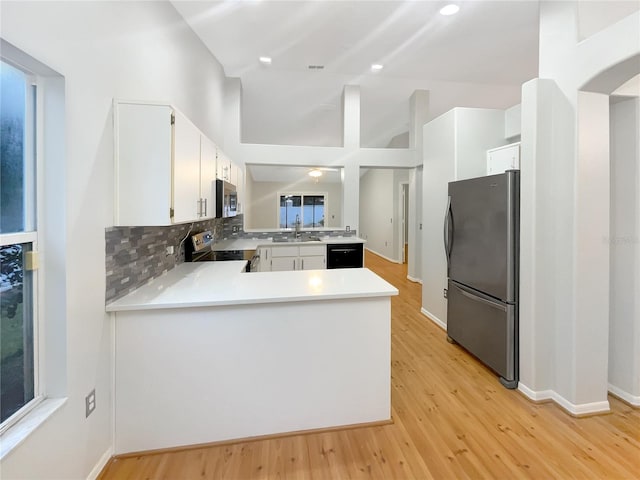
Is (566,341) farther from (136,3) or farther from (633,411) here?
(136,3)

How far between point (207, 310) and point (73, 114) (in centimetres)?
113

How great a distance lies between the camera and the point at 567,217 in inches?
→ 82.7

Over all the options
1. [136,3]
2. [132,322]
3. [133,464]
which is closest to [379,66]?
[136,3]

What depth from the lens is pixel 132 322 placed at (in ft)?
5.52

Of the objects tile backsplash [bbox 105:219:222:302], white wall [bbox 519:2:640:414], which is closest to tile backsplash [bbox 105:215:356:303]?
tile backsplash [bbox 105:219:222:302]

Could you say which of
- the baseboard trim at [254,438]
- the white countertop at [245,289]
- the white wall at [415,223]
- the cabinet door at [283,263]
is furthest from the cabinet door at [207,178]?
the white wall at [415,223]

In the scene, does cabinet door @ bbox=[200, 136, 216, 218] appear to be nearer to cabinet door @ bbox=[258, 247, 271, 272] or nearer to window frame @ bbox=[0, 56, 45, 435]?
window frame @ bbox=[0, 56, 45, 435]

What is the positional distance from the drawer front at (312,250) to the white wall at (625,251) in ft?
10.4

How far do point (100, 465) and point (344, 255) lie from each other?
3.59 m

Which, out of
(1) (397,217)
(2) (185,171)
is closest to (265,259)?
(2) (185,171)

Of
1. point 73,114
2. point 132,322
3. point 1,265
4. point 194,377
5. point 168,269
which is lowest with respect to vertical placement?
point 194,377

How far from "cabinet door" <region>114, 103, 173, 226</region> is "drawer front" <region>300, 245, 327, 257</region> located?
2.94 metres

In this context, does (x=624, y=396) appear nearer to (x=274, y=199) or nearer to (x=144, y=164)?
(x=144, y=164)

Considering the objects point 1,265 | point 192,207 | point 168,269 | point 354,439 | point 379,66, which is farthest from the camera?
point 379,66
